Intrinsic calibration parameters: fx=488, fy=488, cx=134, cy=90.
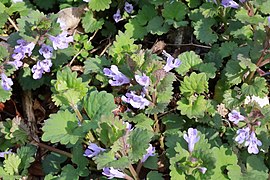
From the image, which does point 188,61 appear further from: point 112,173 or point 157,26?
point 112,173

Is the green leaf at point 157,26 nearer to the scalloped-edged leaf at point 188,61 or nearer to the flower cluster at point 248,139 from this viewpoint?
the scalloped-edged leaf at point 188,61

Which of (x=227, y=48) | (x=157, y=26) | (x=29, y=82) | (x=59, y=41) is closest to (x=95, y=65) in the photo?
(x=59, y=41)

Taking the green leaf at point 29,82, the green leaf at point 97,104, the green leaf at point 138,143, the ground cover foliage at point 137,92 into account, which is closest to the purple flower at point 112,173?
the ground cover foliage at point 137,92

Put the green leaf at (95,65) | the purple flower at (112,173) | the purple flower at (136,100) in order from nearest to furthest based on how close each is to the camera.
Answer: the purple flower at (112,173) < the purple flower at (136,100) < the green leaf at (95,65)

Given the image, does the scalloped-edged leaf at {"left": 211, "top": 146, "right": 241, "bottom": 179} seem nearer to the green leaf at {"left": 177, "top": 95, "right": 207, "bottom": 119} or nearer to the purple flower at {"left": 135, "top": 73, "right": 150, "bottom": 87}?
the green leaf at {"left": 177, "top": 95, "right": 207, "bottom": 119}

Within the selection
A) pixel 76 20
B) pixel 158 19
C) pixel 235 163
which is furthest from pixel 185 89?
pixel 76 20

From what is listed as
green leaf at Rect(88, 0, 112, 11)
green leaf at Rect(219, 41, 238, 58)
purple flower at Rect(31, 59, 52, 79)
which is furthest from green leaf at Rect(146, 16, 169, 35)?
purple flower at Rect(31, 59, 52, 79)

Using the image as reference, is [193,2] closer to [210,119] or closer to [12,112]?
[210,119]
